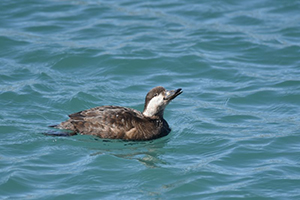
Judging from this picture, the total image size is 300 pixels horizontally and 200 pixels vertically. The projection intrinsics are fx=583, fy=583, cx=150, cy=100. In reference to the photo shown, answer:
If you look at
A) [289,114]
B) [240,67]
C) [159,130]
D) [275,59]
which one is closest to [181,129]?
[159,130]

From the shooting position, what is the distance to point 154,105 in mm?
11680

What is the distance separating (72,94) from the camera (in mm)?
13211

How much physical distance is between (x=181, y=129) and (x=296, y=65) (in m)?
4.58

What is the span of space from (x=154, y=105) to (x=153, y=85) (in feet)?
7.89

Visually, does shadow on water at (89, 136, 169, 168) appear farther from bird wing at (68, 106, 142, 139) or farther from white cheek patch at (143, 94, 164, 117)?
white cheek patch at (143, 94, 164, 117)

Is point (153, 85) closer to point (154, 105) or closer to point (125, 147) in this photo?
point (154, 105)

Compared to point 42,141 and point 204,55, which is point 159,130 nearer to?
point 42,141

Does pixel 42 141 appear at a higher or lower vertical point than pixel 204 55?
lower

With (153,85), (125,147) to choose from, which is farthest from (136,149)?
(153,85)

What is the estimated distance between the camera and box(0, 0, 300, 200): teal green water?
971cm

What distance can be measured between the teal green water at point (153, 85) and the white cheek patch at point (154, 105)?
59cm

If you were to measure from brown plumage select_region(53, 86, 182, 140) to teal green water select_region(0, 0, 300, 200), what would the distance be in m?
0.22

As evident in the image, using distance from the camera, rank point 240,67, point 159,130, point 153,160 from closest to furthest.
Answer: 1. point 153,160
2. point 159,130
3. point 240,67

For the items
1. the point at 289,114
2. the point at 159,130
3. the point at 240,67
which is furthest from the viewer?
the point at 240,67
